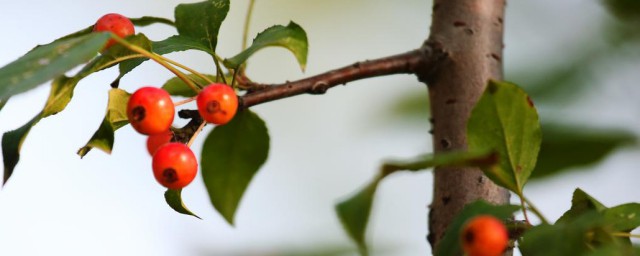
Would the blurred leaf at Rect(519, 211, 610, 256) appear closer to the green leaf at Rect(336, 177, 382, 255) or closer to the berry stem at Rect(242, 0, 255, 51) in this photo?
the green leaf at Rect(336, 177, 382, 255)

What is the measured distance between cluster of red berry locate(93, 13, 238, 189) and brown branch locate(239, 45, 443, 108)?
0.21ft

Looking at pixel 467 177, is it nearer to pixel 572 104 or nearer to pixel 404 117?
pixel 572 104

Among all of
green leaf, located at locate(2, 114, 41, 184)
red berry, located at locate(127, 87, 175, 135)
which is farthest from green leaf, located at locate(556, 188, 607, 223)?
green leaf, located at locate(2, 114, 41, 184)

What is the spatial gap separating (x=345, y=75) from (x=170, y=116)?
194 mm

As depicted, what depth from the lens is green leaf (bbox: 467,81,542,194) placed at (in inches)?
29.4

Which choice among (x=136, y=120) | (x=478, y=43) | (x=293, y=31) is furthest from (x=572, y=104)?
(x=136, y=120)

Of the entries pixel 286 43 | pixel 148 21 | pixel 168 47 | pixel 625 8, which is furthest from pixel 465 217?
pixel 625 8

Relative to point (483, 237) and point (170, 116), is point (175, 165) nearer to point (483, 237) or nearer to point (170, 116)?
point (170, 116)

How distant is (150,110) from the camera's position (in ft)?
2.74

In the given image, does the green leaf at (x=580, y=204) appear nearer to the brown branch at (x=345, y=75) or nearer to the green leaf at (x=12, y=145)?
the brown branch at (x=345, y=75)

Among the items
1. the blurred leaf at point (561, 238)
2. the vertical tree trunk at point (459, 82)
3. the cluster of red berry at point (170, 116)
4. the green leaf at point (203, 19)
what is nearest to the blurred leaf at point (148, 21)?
the green leaf at point (203, 19)

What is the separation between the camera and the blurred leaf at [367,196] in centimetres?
62

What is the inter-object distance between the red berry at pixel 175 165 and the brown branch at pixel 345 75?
86mm

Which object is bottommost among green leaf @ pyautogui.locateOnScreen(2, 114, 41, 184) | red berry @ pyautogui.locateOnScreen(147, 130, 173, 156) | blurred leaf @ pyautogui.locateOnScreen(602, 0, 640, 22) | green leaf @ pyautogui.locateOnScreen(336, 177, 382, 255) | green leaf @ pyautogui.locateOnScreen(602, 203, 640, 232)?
green leaf @ pyautogui.locateOnScreen(602, 203, 640, 232)
